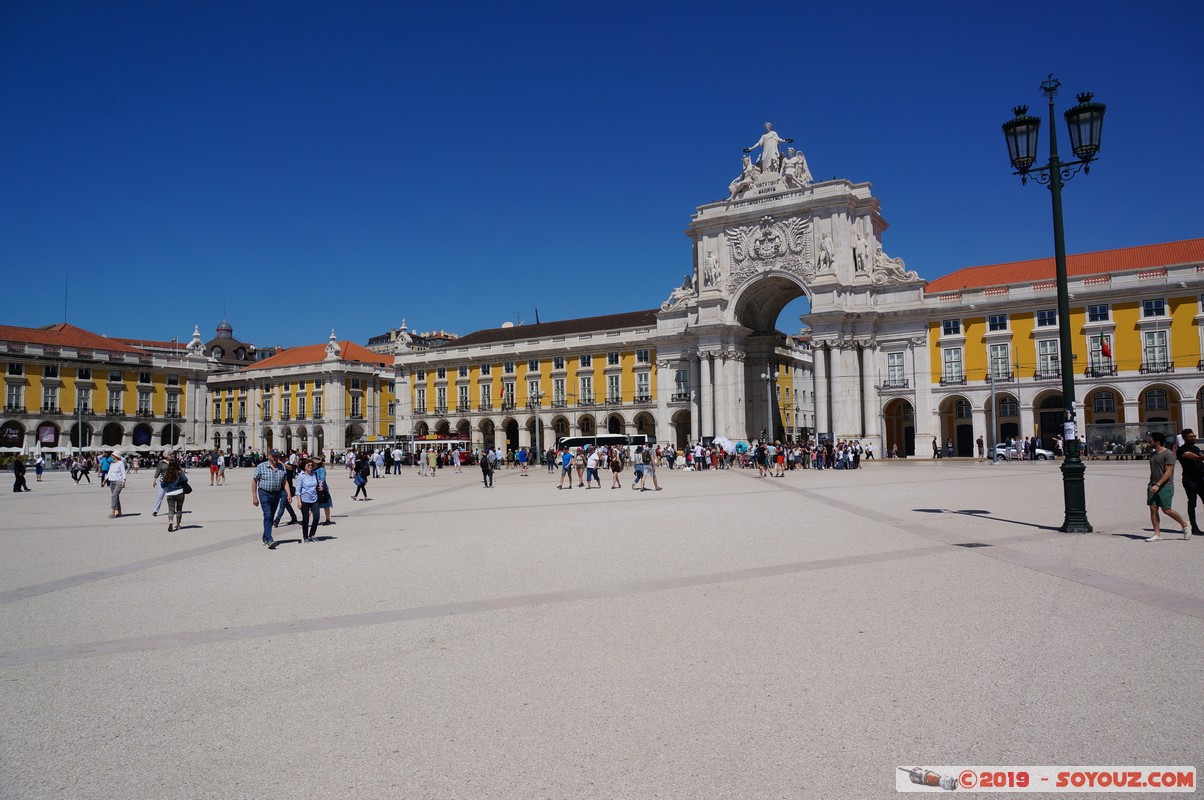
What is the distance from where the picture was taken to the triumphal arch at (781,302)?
170 feet

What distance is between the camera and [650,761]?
14.0ft

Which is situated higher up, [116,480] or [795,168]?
[795,168]

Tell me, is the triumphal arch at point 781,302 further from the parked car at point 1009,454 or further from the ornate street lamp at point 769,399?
the parked car at point 1009,454

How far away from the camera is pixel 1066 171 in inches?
530

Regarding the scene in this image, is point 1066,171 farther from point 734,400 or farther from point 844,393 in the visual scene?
point 734,400

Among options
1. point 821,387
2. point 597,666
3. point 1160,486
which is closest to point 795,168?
point 821,387

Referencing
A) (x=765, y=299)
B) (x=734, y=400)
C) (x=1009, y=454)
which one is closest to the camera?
(x=1009, y=454)

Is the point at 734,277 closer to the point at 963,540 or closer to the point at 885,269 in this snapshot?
the point at 885,269

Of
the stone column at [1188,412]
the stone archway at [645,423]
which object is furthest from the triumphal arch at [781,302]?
the stone column at [1188,412]

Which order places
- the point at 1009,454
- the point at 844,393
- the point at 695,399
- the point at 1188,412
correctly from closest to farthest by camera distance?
1. the point at 1188,412
2. the point at 1009,454
3. the point at 844,393
4. the point at 695,399

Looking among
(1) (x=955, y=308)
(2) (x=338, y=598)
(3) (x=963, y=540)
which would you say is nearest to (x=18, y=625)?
(2) (x=338, y=598)

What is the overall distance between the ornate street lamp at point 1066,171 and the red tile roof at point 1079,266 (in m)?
38.5

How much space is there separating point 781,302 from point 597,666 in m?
57.4

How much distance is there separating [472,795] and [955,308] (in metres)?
52.2
